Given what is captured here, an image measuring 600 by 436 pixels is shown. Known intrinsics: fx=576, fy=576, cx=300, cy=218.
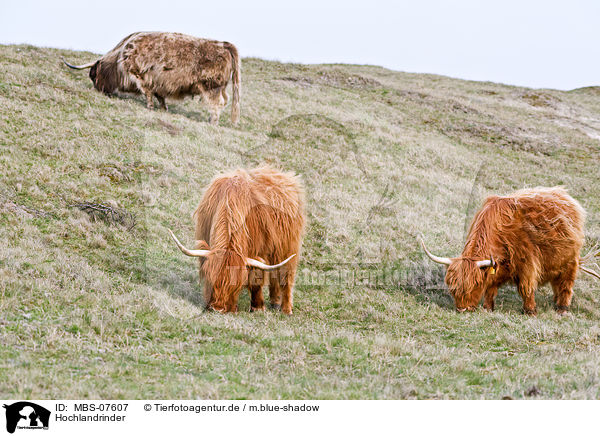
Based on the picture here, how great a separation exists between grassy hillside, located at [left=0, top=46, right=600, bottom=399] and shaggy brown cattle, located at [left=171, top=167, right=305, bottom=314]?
0.39m

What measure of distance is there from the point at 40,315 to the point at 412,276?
6263mm

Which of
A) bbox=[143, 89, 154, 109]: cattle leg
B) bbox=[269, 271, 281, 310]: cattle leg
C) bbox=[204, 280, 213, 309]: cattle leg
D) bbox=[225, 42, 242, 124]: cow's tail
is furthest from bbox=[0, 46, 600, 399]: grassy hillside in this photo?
bbox=[225, 42, 242, 124]: cow's tail

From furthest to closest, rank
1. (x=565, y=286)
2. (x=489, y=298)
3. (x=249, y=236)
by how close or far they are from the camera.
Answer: (x=565, y=286), (x=489, y=298), (x=249, y=236)

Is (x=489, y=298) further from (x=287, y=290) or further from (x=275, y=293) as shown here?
(x=275, y=293)

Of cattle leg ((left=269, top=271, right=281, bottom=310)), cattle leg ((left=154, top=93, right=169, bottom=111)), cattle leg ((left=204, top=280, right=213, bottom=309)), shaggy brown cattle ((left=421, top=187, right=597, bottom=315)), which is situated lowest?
cattle leg ((left=269, top=271, right=281, bottom=310))

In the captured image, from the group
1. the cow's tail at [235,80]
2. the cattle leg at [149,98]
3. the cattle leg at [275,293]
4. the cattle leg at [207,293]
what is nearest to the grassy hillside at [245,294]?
the cattle leg at [207,293]

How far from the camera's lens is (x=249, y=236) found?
7562 mm

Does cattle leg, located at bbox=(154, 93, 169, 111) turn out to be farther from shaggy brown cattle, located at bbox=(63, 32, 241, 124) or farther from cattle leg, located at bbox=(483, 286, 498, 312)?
cattle leg, located at bbox=(483, 286, 498, 312)

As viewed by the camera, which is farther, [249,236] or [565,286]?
[565,286]

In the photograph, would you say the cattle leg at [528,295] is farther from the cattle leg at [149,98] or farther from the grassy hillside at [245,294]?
the cattle leg at [149,98]

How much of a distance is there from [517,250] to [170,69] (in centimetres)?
1300

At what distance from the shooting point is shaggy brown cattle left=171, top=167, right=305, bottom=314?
7016mm

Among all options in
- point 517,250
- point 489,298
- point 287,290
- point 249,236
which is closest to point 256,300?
point 287,290

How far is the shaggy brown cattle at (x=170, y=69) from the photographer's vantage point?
59.4 feet
